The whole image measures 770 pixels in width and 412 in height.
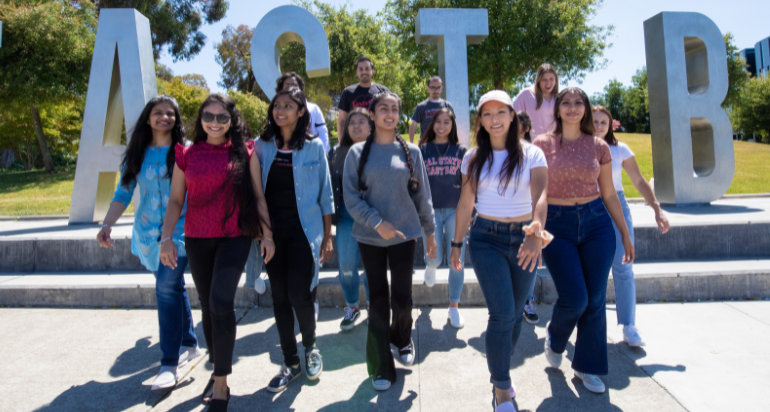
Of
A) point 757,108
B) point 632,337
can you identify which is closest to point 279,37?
point 632,337

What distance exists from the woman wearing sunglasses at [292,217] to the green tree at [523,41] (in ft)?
54.4

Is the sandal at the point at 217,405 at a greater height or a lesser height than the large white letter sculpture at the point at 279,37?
lesser

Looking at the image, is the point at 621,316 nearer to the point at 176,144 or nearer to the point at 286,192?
the point at 286,192

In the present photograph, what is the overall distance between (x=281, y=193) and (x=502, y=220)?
1488 millimetres

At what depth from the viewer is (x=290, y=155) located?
3.08 m

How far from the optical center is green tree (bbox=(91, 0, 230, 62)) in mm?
23172

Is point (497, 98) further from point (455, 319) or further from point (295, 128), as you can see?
point (455, 319)

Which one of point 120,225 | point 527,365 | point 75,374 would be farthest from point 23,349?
point 527,365

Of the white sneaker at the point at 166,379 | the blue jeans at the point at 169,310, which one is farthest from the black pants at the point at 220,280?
the white sneaker at the point at 166,379

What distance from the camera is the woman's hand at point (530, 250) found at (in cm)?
244

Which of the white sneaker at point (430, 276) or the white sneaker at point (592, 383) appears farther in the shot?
the white sneaker at point (430, 276)

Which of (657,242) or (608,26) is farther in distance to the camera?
(608,26)

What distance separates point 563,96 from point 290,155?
194 cm

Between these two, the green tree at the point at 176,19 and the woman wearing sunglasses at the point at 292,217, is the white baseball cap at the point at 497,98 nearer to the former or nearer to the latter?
the woman wearing sunglasses at the point at 292,217
